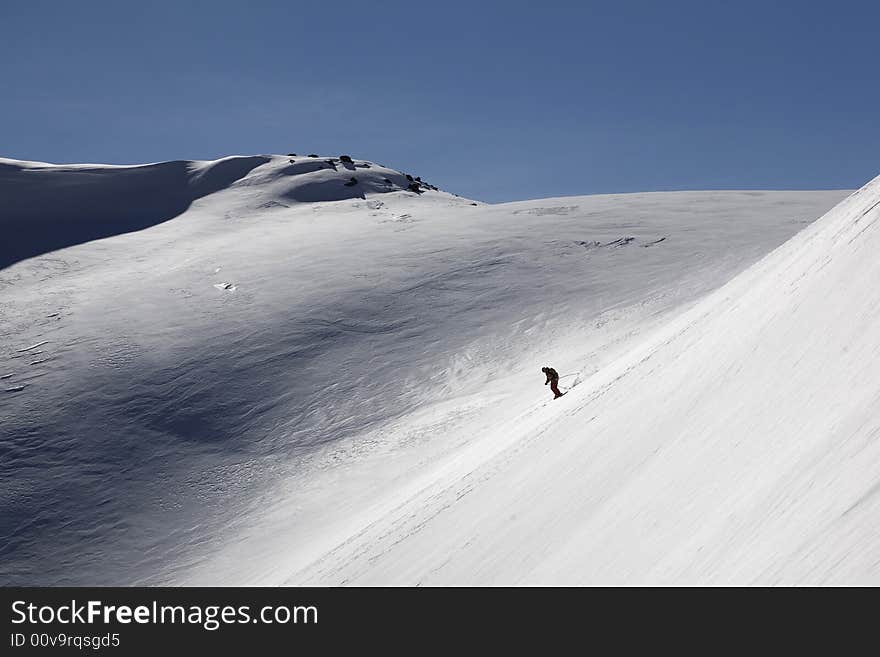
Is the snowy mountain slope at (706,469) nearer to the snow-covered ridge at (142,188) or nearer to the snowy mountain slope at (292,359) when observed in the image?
the snowy mountain slope at (292,359)

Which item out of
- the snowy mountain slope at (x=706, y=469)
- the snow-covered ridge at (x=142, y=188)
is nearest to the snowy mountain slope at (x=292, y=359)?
the snowy mountain slope at (x=706, y=469)

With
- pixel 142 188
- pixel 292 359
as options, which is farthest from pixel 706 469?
pixel 142 188

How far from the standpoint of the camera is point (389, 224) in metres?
35.9

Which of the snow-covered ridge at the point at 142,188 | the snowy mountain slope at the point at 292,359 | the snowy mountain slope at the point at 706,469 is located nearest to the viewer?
the snowy mountain slope at the point at 706,469

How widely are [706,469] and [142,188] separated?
51.1m

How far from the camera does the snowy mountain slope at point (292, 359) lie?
1625 centimetres

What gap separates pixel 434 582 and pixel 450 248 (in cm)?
2204

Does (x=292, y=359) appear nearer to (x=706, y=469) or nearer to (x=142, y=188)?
(x=706, y=469)

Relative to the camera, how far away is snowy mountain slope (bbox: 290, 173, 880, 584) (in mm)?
4918

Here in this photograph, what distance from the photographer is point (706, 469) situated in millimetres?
6547

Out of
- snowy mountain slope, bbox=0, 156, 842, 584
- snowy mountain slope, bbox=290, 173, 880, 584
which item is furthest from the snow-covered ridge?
snowy mountain slope, bbox=290, 173, 880, 584

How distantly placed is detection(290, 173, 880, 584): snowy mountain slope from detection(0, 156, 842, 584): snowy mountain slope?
256 centimetres

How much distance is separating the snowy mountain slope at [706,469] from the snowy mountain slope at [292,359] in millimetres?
2558
